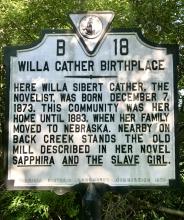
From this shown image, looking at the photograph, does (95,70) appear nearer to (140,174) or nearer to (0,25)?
(140,174)

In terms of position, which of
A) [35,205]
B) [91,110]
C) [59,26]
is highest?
[59,26]

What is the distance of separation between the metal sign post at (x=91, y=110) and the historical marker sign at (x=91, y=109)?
1 centimetres

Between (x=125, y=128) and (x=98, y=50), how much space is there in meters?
0.88

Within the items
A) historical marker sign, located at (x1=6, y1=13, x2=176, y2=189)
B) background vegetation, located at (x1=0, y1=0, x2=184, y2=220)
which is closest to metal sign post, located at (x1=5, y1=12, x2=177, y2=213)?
historical marker sign, located at (x1=6, y1=13, x2=176, y2=189)

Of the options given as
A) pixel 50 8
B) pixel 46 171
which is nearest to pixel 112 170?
pixel 46 171

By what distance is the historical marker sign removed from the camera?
5.18 meters

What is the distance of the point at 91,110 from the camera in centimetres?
529

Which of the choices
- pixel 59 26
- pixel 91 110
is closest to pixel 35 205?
pixel 59 26

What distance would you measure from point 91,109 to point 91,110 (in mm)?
11

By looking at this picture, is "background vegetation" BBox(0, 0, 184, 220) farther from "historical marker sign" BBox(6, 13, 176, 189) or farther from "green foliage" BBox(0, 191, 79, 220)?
"historical marker sign" BBox(6, 13, 176, 189)

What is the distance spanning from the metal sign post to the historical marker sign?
0.01 metres

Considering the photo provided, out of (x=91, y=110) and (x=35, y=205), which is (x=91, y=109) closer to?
(x=91, y=110)

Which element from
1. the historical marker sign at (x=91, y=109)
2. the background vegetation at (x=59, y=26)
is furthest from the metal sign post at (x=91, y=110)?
the background vegetation at (x=59, y=26)

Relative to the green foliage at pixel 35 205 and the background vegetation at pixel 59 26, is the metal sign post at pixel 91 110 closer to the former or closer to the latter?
the background vegetation at pixel 59 26
